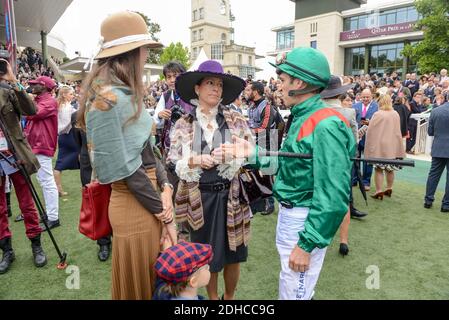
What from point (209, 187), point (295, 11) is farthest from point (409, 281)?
point (295, 11)

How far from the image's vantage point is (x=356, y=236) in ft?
14.6

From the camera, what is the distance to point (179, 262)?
1.79 meters

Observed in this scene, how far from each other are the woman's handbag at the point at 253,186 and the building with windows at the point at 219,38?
63.7 metres

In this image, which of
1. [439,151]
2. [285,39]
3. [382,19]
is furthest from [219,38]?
[439,151]

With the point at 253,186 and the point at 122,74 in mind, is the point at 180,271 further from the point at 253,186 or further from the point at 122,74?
the point at 122,74

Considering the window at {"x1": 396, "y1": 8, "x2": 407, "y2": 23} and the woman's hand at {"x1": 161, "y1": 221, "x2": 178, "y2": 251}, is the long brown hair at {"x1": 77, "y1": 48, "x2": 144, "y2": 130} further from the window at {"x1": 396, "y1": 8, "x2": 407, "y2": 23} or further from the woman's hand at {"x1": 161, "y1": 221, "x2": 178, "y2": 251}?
the window at {"x1": 396, "y1": 8, "x2": 407, "y2": 23}

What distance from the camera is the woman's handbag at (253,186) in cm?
249

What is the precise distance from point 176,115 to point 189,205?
1.68m

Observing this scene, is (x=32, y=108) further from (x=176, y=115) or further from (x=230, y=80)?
(x=230, y=80)

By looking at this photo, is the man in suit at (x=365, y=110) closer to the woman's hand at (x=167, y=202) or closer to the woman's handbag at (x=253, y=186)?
the woman's handbag at (x=253, y=186)

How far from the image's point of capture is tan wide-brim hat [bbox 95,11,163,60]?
67.1 inches

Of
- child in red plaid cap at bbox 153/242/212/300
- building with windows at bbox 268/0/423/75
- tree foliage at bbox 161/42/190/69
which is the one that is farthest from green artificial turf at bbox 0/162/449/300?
tree foliage at bbox 161/42/190/69

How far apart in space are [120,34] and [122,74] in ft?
0.70
